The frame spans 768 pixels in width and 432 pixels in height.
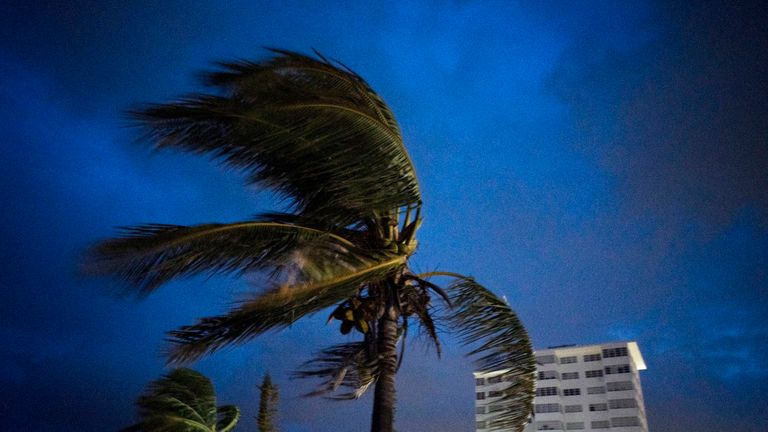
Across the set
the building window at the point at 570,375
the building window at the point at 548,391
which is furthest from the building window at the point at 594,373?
the building window at the point at 548,391

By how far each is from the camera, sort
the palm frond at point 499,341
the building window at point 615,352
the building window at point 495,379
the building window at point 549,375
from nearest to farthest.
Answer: the palm frond at point 499,341 < the building window at point 495,379 < the building window at point 615,352 < the building window at point 549,375

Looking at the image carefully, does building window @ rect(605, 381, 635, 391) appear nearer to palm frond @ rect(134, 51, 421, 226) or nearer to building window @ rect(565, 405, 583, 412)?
building window @ rect(565, 405, 583, 412)

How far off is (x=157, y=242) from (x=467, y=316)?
523 cm

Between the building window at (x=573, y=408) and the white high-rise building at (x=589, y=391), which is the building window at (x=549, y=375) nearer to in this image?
the white high-rise building at (x=589, y=391)

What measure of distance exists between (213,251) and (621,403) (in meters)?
105

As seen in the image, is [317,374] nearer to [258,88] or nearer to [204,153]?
[204,153]

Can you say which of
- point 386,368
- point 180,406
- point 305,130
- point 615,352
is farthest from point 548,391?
point 305,130

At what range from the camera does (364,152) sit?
8.37m

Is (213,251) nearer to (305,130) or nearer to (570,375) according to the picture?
(305,130)

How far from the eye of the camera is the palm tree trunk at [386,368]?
885cm

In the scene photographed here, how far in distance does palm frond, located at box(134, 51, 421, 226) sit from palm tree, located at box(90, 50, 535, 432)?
0.02m

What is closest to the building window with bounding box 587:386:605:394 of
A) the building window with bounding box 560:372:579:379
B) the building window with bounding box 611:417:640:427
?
the building window with bounding box 560:372:579:379

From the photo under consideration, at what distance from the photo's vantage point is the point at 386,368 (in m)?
9.27

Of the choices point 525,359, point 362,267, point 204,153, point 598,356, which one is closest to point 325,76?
point 204,153
